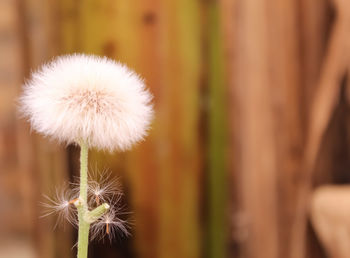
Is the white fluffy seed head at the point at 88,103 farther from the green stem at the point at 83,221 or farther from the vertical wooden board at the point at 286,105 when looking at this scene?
the vertical wooden board at the point at 286,105

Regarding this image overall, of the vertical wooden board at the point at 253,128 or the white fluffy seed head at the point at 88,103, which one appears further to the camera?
the vertical wooden board at the point at 253,128

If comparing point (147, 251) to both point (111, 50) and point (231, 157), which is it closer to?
point (231, 157)

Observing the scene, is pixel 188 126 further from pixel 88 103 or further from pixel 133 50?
pixel 88 103

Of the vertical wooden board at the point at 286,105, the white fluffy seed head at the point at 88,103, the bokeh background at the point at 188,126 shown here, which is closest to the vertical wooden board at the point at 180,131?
the bokeh background at the point at 188,126

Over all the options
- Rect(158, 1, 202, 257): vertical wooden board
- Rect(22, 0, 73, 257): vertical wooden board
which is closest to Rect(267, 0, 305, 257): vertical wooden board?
Rect(158, 1, 202, 257): vertical wooden board

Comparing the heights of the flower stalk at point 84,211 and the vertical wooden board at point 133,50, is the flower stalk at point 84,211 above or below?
below

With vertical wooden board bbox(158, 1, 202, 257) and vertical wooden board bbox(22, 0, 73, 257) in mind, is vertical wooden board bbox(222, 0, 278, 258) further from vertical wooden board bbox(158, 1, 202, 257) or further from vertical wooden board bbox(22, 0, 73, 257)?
vertical wooden board bbox(22, 0, 73, 257)

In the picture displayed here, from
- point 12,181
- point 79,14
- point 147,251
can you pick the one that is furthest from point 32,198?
point 79,14
